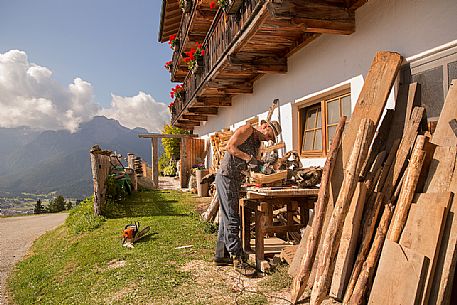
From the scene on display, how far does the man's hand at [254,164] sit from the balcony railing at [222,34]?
2.35 m

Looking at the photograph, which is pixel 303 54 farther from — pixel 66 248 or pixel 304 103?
pixel 66 248

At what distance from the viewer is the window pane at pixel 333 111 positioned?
642cm

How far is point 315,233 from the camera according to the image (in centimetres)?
416

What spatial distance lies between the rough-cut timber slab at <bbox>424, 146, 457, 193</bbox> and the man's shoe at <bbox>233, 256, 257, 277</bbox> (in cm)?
250

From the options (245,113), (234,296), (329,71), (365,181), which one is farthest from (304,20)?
(245,113)

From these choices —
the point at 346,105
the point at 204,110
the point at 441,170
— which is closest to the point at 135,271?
the point at 346,105

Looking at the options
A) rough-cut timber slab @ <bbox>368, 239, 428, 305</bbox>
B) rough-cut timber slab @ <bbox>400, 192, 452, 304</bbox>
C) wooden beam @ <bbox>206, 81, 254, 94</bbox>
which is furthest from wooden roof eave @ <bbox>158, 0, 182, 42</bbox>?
rough-cut timber slab @ <bbox>368, 239, 428, 305</bbox>

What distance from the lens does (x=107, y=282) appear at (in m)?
5.58

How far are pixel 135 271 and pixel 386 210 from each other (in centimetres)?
392

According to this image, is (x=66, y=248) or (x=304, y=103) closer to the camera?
(x=304, y=103)

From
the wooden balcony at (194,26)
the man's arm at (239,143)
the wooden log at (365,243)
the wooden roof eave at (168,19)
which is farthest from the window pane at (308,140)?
the wooden roof eave at (168,19)

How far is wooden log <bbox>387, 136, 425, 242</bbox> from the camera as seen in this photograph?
3.38 m

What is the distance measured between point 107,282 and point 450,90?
5185mm

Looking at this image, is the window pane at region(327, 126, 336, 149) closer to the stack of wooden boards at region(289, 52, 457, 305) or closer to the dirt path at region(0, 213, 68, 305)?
the stack of wooden boards at region(289, 52, 457, 305)
